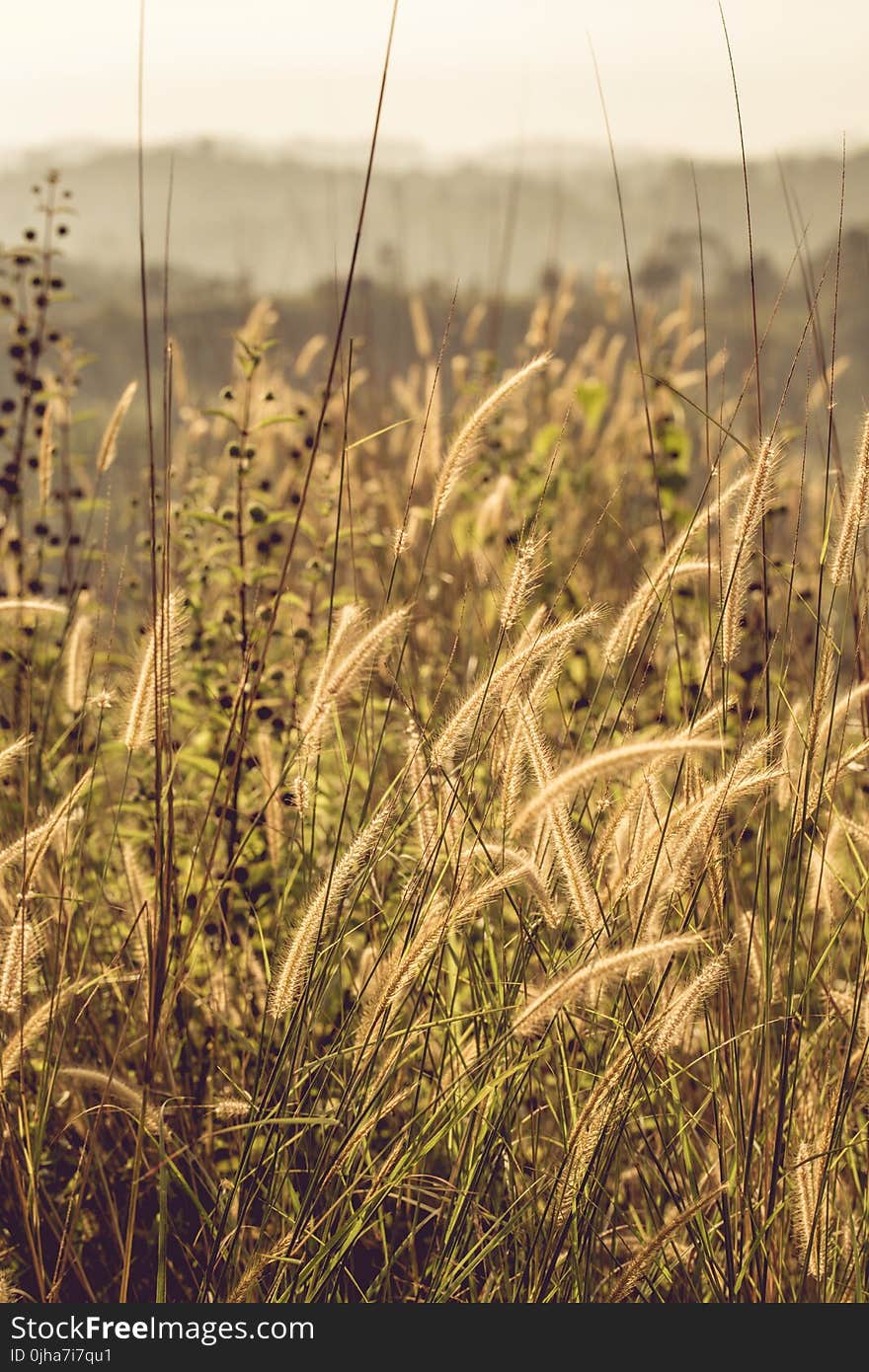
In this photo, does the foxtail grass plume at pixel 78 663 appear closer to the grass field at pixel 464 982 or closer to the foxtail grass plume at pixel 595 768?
the grass field at pixel 464 982

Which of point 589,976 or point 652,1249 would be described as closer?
point 589,976

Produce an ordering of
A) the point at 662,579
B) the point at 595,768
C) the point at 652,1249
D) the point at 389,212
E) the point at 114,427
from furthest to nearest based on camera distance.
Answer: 1. the point at 389,212
2. the point at 114,427
3. the point at 662,579
4. the point at 652,1249
5. the point at 595,768

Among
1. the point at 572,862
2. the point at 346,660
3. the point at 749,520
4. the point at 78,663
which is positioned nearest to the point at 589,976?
the point at 572,862

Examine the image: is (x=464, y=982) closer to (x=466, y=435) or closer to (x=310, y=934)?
(x=310, y=934)

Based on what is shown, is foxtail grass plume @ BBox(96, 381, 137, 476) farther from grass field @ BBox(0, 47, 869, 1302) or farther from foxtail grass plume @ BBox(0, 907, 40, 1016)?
foxtail grass plume @ BBox(0, 907, 40, 1016)

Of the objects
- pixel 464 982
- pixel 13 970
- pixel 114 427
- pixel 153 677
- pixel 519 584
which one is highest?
pixel 114 427

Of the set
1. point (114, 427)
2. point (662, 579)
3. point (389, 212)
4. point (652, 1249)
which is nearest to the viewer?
point (652, 1249)

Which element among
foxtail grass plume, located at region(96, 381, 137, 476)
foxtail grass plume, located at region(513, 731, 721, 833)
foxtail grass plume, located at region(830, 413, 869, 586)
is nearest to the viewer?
foxtail grass plume, located at region(513, 731, 721, 833)

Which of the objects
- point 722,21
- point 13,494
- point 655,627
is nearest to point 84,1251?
point 655,627

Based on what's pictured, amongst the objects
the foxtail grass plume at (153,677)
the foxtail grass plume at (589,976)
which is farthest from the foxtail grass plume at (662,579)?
the foxtail grass plume at (153,677)

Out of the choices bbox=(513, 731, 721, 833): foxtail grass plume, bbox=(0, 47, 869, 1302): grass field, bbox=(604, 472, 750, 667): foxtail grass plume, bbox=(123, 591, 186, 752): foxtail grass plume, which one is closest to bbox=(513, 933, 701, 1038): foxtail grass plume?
bbox=(0, 47, 869, 1302): grass field

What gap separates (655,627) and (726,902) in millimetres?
459

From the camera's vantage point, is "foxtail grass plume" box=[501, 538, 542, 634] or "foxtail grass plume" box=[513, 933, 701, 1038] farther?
"foxtail grass plume" box=[501, 538, 542, 634]

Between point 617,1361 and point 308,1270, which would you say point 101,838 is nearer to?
point 308,1270
